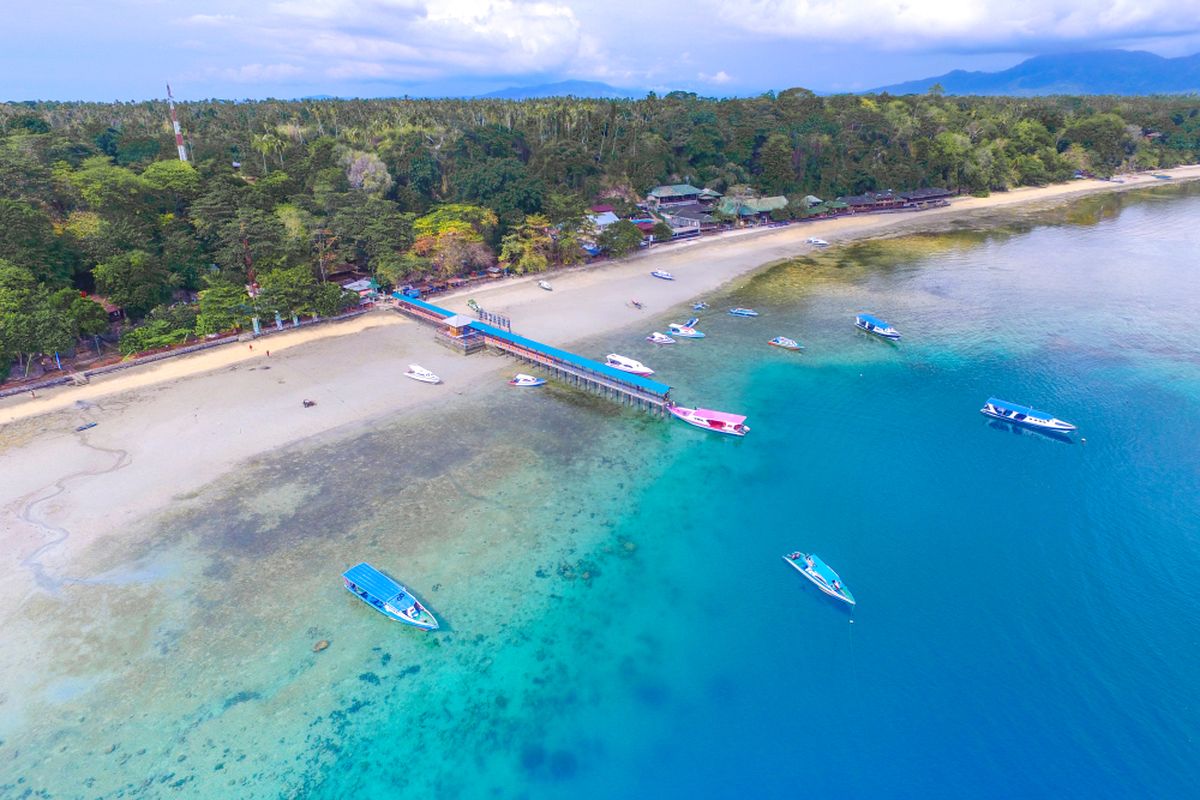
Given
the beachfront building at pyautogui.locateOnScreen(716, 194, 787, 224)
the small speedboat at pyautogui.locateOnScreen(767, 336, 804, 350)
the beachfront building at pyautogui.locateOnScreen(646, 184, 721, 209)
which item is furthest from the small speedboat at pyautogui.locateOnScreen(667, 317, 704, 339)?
the beachfront building at pyautogui.locateOnScreen(646, 184, 721, 209)

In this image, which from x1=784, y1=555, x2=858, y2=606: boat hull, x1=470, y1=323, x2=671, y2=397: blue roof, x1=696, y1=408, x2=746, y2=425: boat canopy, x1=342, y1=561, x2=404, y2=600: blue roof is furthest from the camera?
x1=470, y1=323, x2=671, y2=397: blue roof

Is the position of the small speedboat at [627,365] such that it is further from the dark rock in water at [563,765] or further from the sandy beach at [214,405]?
the dark rock in water at [563,765]

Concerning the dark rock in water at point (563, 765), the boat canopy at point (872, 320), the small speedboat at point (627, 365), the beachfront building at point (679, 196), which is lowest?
the dark rock in water at point (563, 765)

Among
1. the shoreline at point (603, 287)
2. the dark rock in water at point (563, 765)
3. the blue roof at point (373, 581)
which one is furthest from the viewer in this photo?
the shoreline at point (603, 287)

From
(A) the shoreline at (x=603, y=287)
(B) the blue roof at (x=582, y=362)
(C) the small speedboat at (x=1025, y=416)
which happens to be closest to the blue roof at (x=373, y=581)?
(B) the blue roof at (x=582, y=362)

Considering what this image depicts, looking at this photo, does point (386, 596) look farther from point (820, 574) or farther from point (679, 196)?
point (679, 196)

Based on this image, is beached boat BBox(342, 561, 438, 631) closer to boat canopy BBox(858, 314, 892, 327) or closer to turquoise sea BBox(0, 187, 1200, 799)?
turquoise sea BBox(0, 187, 1200, 799)

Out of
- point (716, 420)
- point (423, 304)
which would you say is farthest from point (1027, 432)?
point (423, 304)
